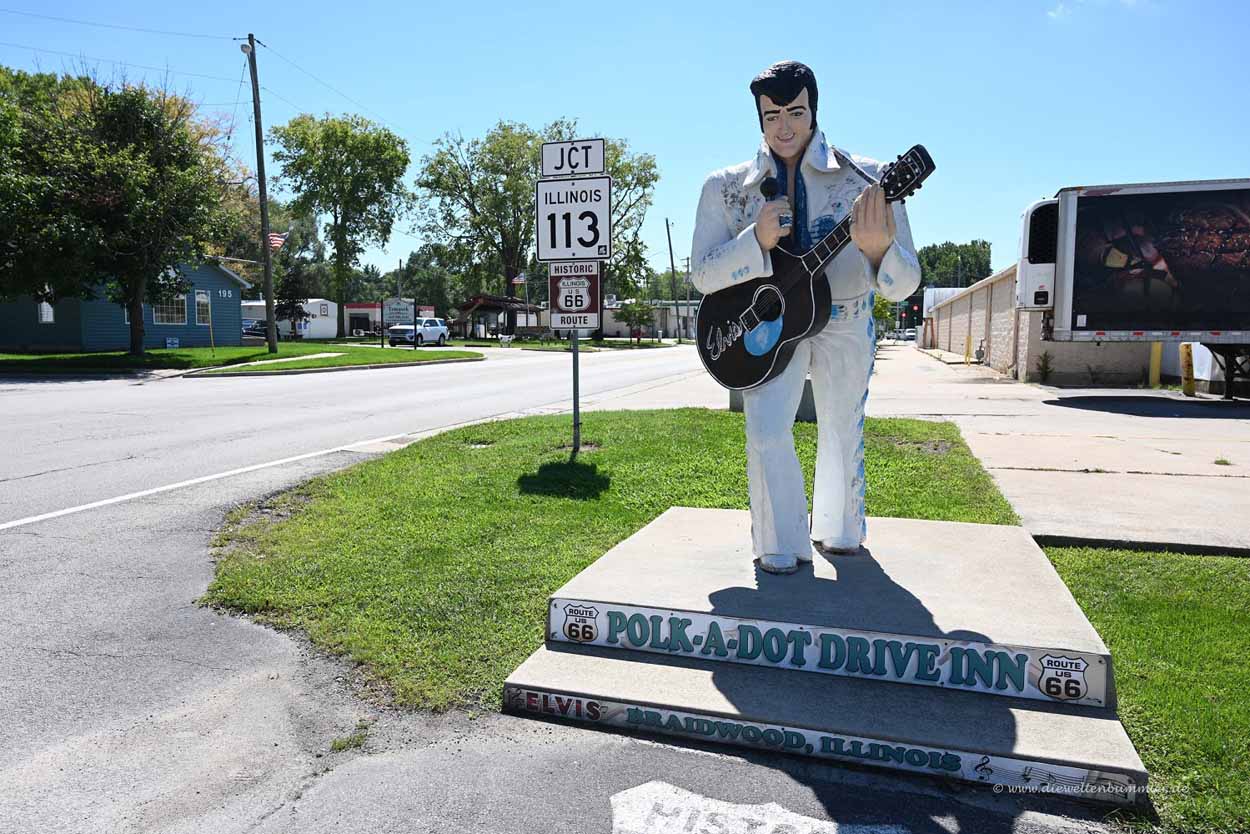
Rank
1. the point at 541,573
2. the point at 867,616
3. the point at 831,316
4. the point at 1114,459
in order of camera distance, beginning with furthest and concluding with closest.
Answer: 1. the point at 1114,459
2. the point at 541,573
3. the point at 831,316
4. the point at 867,616

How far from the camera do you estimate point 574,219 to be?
7.83m

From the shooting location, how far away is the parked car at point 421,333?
46.7m

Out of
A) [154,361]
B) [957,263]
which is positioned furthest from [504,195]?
[957,263]

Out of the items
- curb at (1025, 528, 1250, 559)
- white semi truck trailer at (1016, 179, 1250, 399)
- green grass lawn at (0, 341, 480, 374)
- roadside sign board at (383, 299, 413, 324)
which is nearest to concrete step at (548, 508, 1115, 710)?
curb at (1025, 528, 1250, 559)

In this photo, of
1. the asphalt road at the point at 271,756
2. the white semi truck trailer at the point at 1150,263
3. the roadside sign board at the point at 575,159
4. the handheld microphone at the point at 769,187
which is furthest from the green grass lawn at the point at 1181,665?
the white semi truck trailer at the point at 1150,263

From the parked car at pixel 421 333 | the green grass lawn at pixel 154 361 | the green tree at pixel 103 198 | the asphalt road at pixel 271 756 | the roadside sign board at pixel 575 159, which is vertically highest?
the green tree at pixel 103 198

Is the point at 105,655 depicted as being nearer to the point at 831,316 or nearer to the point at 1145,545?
the point at 831,316

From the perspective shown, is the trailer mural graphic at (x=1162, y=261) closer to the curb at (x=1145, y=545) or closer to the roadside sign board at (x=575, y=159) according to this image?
the roadside sign board at (x=575, y=159)

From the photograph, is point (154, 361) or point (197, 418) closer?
point (197, 418)

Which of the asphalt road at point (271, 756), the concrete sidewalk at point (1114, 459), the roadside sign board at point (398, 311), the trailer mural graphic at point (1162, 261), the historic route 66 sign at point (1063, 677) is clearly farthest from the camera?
the roadside sign board at point (398, 311)

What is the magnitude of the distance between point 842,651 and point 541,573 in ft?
5.86

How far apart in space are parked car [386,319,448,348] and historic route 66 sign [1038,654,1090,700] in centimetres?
4430

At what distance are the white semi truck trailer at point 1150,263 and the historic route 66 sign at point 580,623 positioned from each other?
13.7m

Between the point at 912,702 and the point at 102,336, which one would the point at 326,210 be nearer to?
the point at 102,336
